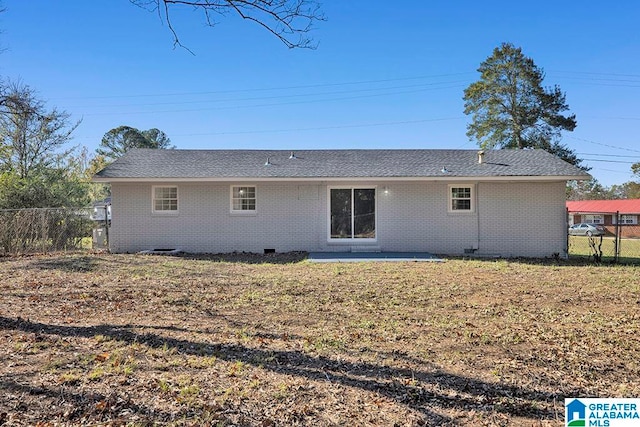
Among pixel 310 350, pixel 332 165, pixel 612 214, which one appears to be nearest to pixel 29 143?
pixel 332 165

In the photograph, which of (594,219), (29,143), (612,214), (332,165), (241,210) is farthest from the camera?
(594,219)

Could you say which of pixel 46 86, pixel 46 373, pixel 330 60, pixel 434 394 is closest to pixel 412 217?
pixel 330 60

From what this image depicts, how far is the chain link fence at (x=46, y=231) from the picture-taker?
1370cm

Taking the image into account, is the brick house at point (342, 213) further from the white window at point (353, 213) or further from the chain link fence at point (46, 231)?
the chain link fence at point (46, 231)

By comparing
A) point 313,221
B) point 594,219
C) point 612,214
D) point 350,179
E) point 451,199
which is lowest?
point 594,219

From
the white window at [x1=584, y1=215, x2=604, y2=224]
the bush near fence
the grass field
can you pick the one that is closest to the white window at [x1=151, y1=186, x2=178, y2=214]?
the bush near fence

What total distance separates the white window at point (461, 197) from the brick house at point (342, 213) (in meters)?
0.03

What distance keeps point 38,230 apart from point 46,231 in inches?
10.9

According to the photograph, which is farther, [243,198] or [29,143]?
[29,143]

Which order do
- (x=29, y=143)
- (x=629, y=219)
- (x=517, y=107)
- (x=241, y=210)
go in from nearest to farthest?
(x=241, y=210) → (x=29, y=143) → (x=517, y=107) → (x=629, y=219)

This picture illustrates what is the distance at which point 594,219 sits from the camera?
50.5 metres

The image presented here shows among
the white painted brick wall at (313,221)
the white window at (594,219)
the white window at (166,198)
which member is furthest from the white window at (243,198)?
the white window at (594,219)

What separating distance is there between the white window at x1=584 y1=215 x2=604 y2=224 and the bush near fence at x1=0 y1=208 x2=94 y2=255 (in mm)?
53726

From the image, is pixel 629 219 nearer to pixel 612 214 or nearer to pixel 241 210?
pixel 612 214
